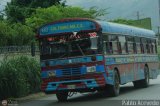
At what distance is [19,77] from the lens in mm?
22391

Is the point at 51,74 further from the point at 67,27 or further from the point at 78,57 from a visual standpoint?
the point at 67,27

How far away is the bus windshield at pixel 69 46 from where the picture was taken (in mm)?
18672

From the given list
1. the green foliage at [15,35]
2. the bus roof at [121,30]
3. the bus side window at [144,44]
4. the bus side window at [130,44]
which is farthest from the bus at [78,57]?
the green foliage at [15,35]

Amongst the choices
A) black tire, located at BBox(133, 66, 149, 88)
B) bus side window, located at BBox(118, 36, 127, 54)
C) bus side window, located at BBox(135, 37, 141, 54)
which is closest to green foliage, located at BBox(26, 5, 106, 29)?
black tire, located at BBox(133, 66, 149, 88)

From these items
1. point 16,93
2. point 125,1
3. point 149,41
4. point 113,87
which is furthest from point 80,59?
point 125,1

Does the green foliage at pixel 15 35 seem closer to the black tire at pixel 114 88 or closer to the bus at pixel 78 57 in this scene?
the bus at pixel 78 57

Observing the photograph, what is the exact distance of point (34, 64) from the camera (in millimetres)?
24891

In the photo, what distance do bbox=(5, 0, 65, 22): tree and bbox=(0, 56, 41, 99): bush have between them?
20736mm

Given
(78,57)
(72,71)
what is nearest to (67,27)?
(78,57)

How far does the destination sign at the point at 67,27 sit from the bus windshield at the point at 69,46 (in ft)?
0.74

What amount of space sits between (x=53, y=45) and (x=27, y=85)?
16.1 feet

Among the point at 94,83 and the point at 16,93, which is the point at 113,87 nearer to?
the point at 94,83

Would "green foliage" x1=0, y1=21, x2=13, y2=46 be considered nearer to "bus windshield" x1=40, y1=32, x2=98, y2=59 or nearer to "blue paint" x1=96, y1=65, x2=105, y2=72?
"bus windshield" x1=40, y1=32, x2=98, y2=59

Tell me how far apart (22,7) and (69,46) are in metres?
29.8
